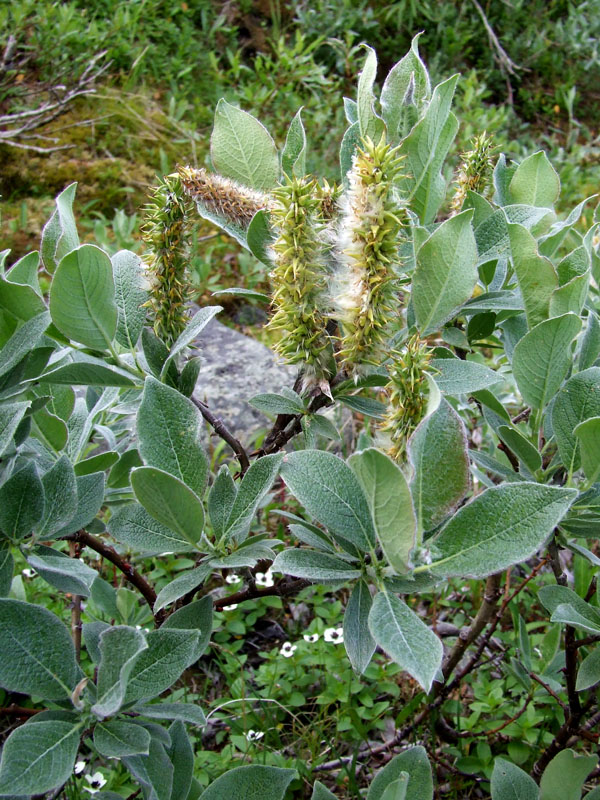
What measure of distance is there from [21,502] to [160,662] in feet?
0.80

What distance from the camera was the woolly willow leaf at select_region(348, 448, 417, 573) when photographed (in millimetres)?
604

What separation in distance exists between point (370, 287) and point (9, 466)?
47cm

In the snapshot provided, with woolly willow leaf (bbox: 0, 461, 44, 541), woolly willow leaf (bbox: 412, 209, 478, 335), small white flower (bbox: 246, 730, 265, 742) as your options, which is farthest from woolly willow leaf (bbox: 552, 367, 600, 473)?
small white flower (bbox: 246, 730, 265, 742)

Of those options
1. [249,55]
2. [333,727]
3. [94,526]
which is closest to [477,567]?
[94,526]

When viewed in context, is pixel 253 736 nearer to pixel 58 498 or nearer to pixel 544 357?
pixel 58 498

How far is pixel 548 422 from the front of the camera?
0.93 m

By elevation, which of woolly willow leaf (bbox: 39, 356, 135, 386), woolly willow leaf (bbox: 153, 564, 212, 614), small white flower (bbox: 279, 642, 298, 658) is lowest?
small white flower (bbox: 279, 642, 298, 658)

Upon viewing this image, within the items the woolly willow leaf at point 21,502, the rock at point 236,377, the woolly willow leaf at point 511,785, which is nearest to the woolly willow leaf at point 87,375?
the woolly willow leaf at point 21,502

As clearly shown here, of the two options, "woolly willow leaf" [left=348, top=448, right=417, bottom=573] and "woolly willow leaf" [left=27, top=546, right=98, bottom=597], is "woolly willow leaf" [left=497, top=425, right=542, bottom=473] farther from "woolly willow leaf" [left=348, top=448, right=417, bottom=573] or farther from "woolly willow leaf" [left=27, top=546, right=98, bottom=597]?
"woolly willow leaf" [left=27, top=546, right=98, bottom=597]

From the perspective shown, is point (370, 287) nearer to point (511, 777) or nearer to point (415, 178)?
point (415, 178)

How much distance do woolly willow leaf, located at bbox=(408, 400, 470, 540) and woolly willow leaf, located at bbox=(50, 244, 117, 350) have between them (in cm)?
37

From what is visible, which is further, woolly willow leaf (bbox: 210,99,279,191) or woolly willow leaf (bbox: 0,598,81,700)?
woolly willow leaf (bbox: 210,99,279,191)

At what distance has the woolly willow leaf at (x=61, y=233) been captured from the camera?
33.4 inches

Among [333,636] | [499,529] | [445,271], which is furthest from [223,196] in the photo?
[333,636]
